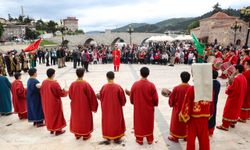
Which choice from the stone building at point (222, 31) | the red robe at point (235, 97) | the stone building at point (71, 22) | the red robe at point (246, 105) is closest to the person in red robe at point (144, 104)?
the red robe at point (235, 97)

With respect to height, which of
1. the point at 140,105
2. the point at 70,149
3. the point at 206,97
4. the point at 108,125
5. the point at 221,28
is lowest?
the point at 70,149

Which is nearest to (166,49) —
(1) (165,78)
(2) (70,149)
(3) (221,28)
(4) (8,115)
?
(1) (165,78)

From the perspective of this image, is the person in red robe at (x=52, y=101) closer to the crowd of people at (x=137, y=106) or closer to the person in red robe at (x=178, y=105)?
the crowd of people at (x=137, y=106)

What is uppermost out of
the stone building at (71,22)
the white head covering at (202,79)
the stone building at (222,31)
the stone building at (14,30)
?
the stone building at (71,22)

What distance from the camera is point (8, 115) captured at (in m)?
8.02

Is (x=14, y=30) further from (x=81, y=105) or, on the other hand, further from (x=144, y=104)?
(x=144, y=104)

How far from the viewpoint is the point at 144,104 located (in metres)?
5.50

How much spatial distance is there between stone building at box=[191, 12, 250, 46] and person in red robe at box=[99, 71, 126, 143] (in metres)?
42.5

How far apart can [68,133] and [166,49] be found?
15.9 metres

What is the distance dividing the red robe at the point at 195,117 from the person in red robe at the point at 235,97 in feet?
5.86

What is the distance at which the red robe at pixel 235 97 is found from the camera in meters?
6.11

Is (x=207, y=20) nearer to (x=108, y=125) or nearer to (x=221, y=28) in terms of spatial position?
(x=221, y=28)

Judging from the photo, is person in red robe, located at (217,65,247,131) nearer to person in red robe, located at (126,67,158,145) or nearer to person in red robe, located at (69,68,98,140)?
person in red robe, located at (126,67,158,145)

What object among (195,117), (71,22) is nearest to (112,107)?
(195,117)
